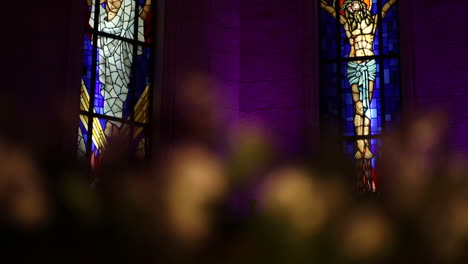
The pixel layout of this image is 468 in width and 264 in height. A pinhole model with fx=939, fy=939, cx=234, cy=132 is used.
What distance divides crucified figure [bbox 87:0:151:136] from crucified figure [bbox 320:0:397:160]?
1955mm

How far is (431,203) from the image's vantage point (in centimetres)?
841

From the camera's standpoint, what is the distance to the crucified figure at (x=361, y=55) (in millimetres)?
9039

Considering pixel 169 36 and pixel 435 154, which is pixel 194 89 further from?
pixel 435 154

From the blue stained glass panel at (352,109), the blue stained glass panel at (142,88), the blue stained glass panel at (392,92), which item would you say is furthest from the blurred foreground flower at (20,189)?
the blue stained glass panel at (392,92)

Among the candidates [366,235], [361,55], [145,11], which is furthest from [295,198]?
[145,11]

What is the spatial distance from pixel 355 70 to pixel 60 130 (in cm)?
313

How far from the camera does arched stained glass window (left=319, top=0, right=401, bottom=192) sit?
29.4 feet

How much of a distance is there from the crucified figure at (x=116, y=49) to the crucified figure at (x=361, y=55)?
196 cm

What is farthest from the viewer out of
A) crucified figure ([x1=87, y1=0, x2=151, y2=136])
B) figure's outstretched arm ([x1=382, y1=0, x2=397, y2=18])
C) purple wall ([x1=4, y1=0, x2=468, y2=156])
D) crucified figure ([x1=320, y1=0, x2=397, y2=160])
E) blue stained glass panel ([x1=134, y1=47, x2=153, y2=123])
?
figure's outstretched arm ([x1=382, y1=0, x2=397, y2=18])

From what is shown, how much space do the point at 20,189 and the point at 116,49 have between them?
1.90m

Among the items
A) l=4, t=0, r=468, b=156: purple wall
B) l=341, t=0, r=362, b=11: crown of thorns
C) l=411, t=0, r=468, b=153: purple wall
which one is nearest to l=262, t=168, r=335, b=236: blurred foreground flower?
l=4, t=0, r=468, b=156: purple wall

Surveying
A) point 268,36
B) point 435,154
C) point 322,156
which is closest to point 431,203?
point 435,154

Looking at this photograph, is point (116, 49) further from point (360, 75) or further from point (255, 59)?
point (360, 75)

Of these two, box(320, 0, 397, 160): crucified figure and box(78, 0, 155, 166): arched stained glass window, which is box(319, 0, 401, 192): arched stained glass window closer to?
box(320, 0, 397, 160): crucified figure
